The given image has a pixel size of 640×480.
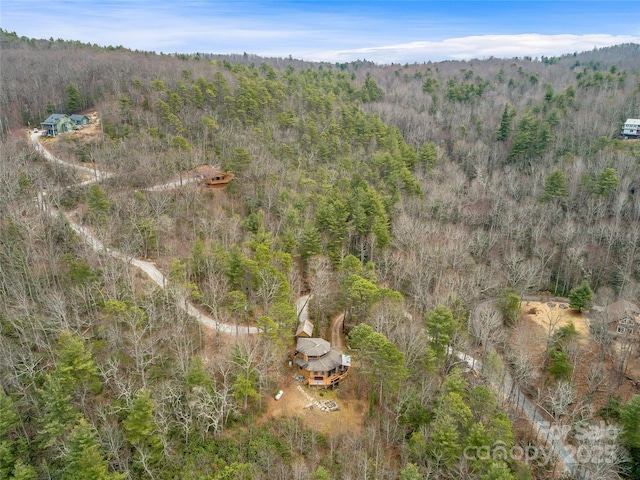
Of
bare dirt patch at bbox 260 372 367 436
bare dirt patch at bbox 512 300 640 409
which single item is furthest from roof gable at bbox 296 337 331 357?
bare dirt patch at bbox 512 300 640 409

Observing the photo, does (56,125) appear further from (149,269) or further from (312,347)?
(312,347)

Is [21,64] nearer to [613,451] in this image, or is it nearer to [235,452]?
[235,452]

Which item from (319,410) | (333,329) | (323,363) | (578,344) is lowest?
(319,410)

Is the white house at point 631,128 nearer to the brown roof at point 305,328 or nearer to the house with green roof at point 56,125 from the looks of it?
the brown roof at point 305,328

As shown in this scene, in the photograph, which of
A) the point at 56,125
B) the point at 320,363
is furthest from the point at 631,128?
the point at 56,125

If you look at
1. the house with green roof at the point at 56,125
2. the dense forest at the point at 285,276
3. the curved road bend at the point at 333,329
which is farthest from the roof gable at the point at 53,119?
the curved road bend at the point at 333,329

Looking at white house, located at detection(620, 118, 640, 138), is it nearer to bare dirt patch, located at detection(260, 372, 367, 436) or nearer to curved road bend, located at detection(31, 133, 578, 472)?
curved road bend, located at detection(31, 133, 578, 472)

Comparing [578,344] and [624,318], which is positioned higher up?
[624,318]
